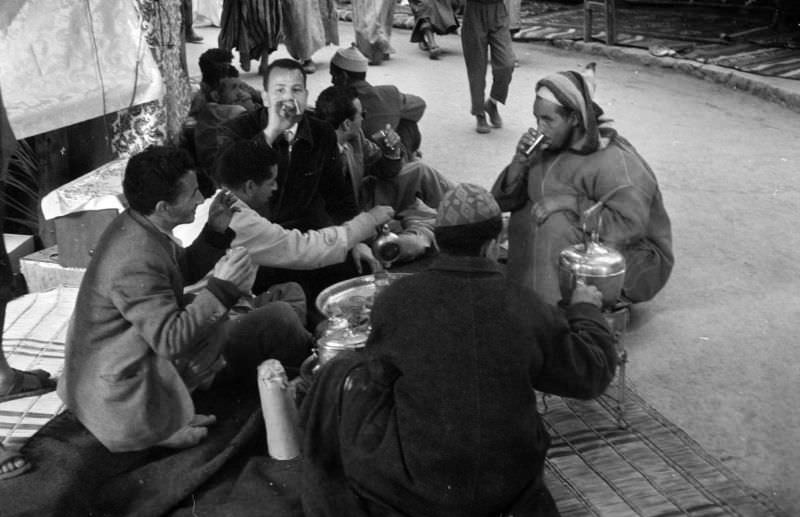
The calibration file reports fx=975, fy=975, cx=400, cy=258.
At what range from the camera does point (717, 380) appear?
401 centimetres

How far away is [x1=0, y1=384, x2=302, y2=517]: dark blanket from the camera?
120 inches

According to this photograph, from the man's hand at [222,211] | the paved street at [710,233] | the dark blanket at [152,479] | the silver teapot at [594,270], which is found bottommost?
the paved street at [710,233]

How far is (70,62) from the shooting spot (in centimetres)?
530

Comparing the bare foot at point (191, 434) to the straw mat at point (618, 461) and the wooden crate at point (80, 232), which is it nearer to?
the straw mat at point (618, 461)

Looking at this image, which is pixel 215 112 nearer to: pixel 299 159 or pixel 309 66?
pixel 299 159

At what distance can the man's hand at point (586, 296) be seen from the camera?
2.87 m

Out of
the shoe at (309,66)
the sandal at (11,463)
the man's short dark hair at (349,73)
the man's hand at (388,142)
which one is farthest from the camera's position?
the shoe at (309,66)

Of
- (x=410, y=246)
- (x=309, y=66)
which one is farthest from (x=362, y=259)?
(x=309, y=66)

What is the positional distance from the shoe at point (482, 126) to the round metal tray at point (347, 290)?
13.8ft

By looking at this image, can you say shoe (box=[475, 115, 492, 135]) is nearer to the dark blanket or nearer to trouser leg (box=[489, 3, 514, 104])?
trouser leg (box=[489, 3, 514, 104])

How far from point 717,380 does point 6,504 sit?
2.73 m

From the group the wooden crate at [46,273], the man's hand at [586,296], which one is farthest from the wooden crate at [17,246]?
the man's hand at [586,296]

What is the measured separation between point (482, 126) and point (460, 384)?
229 inches

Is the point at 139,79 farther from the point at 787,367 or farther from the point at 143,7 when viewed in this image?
the point at 787,367
